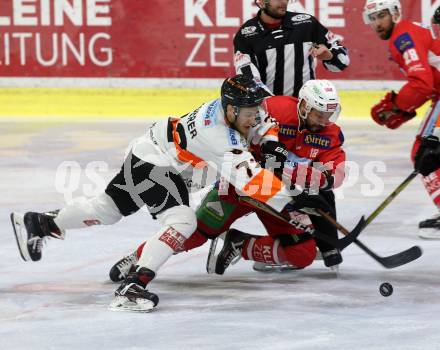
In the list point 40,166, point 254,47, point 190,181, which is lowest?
point 40,166

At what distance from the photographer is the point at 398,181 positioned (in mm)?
7234

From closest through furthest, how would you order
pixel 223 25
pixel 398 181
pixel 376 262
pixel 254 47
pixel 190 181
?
1. pixel 190 181
2. pixel 376 262
3. pixel 254 47
4. pixel 398 181
5. pixel 223 25

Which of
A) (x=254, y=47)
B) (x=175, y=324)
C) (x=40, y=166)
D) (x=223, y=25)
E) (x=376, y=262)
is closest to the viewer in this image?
(x=175, y=324)

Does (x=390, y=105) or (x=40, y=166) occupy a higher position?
(x=390, y=105)

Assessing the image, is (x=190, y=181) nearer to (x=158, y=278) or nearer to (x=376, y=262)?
(x=158, y=278)

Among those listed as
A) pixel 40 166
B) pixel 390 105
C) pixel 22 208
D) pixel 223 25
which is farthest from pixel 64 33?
pixel 390 105

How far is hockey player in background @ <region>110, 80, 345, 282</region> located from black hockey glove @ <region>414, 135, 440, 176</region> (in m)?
0.86

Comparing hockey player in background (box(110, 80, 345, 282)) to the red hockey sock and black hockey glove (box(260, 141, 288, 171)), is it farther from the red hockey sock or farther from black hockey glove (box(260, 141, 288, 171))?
the red hockey sock

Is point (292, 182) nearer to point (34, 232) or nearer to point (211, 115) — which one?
point (211, 115)

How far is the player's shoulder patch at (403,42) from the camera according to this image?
5879 mm

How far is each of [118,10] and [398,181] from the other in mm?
3860

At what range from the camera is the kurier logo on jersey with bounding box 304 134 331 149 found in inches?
196

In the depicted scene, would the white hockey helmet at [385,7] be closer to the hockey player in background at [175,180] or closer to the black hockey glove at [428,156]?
the black hockey glove at [428,156]

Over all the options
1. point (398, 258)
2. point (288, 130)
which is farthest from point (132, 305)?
point (398, 258)
